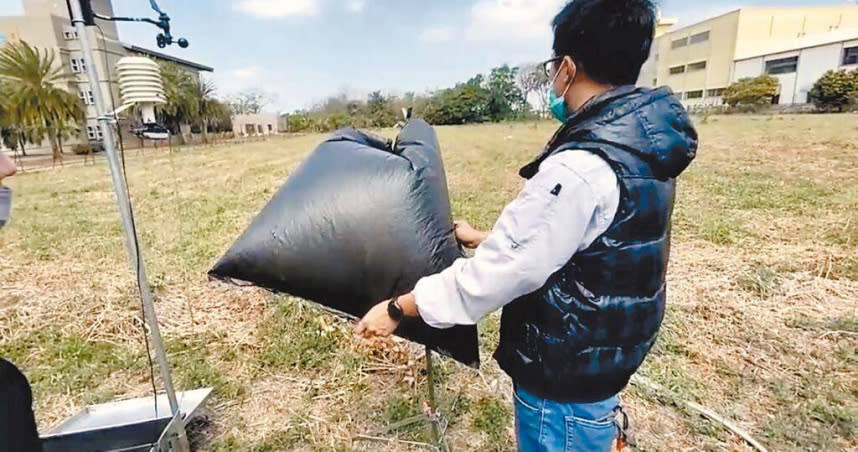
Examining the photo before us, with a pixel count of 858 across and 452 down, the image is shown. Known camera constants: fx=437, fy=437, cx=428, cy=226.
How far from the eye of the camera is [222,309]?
267cm

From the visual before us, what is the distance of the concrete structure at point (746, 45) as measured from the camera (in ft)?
93.0

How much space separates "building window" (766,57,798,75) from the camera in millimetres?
27719

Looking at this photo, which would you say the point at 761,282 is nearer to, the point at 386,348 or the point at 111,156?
the point at 386,348

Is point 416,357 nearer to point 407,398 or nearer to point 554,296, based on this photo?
point 407,398

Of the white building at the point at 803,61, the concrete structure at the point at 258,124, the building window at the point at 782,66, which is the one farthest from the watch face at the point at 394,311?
the building window at the point at 782,66

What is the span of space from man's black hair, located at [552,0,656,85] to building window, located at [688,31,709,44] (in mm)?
42245

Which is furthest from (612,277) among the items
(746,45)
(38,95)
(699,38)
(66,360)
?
(699,38)

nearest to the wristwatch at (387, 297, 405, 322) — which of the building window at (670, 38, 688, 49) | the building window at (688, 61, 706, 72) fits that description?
the building window at (688, 61, 706, 72)

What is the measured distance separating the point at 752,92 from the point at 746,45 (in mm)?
10306

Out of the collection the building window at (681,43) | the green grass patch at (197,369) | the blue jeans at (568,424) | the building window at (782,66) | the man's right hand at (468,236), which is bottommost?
the green grass patch at (197,369)

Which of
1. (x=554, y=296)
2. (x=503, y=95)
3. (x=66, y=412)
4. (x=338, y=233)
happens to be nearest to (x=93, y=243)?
(x=66, y=412)

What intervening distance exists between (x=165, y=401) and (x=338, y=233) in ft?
3.86

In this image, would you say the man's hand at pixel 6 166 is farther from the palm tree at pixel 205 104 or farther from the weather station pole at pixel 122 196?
the palm tree at pixel 205 104

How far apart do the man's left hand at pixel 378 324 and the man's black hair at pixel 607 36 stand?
559 millimetres
